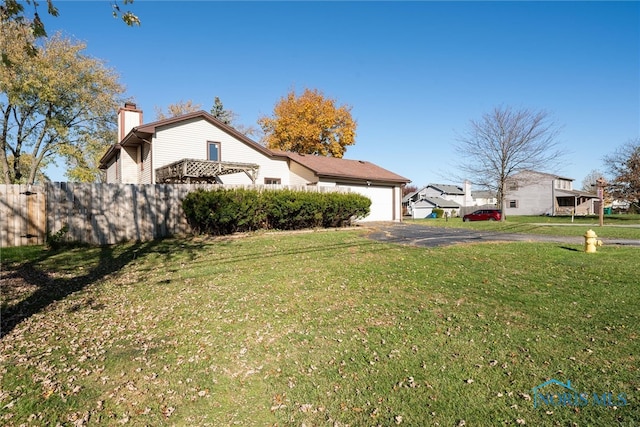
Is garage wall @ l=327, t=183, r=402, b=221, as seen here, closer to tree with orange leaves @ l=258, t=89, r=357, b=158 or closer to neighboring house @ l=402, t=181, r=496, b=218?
tree with orange leaves @ l=258, t=89, r=357, b=158

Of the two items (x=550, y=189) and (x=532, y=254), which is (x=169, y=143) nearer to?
(x=532, y=254)

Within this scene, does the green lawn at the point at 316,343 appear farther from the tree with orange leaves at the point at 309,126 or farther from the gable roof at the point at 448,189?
the gable roof at the point at 448,189

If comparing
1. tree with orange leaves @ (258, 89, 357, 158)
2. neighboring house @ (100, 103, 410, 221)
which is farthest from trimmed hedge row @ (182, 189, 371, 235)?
tree with orange leaves @ (258, 89, 357, 158)

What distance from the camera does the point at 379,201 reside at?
23.1 meters

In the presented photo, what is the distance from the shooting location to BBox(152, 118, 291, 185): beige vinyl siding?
1748cm

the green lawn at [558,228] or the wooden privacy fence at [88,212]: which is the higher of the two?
the wooden privacy fence at [88,212]

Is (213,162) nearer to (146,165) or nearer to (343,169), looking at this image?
(146,165)

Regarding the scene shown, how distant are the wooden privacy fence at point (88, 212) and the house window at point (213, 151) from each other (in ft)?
21.8

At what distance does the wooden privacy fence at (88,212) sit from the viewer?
1027 centimetres

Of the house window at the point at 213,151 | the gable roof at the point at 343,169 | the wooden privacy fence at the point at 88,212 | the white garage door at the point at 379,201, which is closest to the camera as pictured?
the wooden privacy fence at the point at 88,212

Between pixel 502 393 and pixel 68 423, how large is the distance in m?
3.80

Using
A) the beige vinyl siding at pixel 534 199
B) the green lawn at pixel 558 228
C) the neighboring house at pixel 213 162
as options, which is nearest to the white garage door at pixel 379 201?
the neighboring house at pixel 213 162

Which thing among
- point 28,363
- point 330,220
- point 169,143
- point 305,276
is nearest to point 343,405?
point 28,363

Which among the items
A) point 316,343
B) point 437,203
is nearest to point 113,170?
point 316,343
